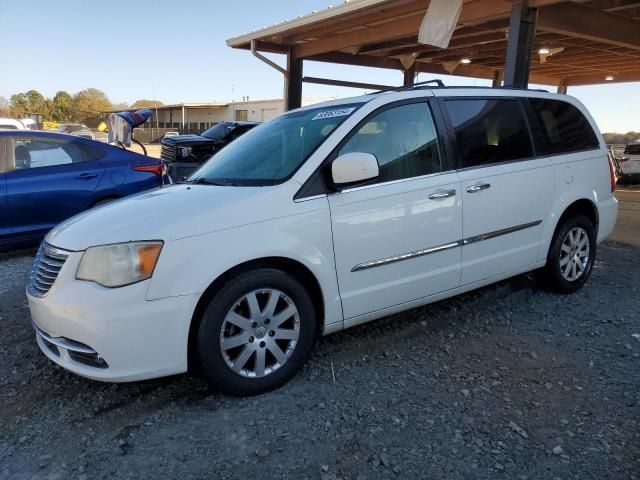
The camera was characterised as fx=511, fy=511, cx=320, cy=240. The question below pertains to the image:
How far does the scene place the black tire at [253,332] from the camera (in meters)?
2.70

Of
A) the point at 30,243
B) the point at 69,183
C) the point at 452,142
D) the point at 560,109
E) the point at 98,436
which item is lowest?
the point at 98,436

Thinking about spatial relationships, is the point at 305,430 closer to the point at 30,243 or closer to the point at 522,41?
the point at 30,243

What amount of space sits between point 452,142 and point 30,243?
4.76 metres

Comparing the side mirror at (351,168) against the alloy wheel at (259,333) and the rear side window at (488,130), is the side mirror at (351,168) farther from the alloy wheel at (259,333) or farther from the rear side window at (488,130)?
the rear side window at (488,130)

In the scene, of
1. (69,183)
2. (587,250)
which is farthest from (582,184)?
(69,183)

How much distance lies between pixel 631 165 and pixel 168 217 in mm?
17797

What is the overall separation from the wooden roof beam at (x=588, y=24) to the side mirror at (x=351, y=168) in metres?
7.00

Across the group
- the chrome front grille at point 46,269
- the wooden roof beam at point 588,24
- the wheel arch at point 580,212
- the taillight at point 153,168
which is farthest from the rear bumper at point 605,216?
the taillight at point 153,168

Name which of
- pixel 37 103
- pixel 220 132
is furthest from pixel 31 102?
pixel 220 132

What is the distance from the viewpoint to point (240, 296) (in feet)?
9.10

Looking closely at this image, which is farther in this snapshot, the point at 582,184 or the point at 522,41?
the point at 522,41

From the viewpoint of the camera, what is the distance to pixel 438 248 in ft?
11.5

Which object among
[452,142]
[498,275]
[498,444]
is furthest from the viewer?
[498,275]

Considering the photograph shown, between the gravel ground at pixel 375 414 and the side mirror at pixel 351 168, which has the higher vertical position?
the side mirror at pixel 351 168
